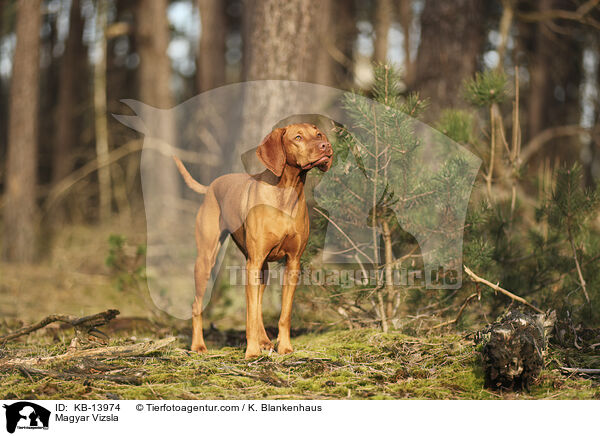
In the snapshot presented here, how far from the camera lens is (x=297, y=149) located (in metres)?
3.02

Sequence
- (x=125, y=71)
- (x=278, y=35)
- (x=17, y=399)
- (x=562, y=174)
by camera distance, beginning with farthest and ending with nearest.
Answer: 1. (x=125, y=71)
2. (x=278, y=35)
3. (x=562, y=174)
4. (x=17, y=399)

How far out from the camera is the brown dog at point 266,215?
304 cm

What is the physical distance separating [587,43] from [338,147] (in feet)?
38.0

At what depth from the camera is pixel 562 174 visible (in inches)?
160

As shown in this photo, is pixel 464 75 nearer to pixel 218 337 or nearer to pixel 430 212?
pixel 430 212

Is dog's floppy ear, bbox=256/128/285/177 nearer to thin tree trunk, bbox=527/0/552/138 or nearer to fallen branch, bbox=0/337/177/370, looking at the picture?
fallen branch, bbox=0/337/177/370

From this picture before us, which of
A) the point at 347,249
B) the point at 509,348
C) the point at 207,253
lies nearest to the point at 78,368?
the point at 207,253

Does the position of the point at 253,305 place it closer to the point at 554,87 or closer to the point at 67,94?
the point at 67,94

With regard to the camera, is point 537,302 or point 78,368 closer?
point 78,368

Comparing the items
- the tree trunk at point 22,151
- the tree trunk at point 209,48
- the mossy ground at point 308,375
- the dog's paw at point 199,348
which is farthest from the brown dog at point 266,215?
the tree trunk at point 209,48
